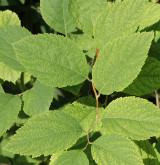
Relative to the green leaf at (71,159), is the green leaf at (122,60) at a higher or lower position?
higher

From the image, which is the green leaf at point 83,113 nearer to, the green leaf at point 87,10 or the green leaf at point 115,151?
the green leaf at point 115,151

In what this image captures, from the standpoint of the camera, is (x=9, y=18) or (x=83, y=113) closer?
(x=83, y=113)

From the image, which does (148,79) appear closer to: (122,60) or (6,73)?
(122,60)

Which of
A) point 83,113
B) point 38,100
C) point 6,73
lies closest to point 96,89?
point 83,113

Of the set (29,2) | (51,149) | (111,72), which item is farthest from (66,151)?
(29,2)

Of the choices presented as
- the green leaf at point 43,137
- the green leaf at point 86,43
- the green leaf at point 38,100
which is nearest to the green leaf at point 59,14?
the green leaf at point 86,43

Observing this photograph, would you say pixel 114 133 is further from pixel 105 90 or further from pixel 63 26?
pixel 63 26
